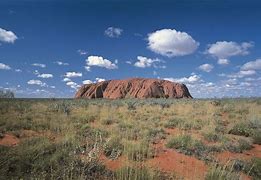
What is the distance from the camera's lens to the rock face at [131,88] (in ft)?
353

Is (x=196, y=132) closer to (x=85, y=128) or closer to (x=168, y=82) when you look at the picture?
(x=85, y=128)

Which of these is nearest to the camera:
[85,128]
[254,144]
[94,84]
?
[254,144]

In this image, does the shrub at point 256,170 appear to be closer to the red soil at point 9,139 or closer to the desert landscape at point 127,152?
the desert landscape at point 127,152

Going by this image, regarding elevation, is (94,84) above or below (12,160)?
above

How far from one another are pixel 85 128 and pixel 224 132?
5.62m

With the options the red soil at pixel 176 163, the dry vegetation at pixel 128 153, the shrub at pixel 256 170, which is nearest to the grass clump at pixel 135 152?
the dry vegetation at pixel 128 153

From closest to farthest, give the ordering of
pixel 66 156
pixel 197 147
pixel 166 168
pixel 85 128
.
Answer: pixel 66 156 < pixel 166 168 < pixel 197 147 < pixel 85 128

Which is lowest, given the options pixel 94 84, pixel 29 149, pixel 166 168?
pixel 166 168

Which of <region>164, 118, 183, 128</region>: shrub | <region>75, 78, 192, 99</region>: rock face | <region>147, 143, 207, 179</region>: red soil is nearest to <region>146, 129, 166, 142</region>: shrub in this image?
<region>147, 143, 207, 179</region>: red soil

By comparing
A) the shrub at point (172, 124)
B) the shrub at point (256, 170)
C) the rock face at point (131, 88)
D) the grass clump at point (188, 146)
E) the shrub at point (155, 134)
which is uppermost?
the rock face at point (131, 88)

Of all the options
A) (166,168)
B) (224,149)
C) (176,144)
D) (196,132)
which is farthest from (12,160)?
(196,132)

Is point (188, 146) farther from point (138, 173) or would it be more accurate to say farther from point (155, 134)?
point (138, 173)

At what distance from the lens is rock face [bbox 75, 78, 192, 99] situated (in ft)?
353

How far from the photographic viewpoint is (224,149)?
356 inches
